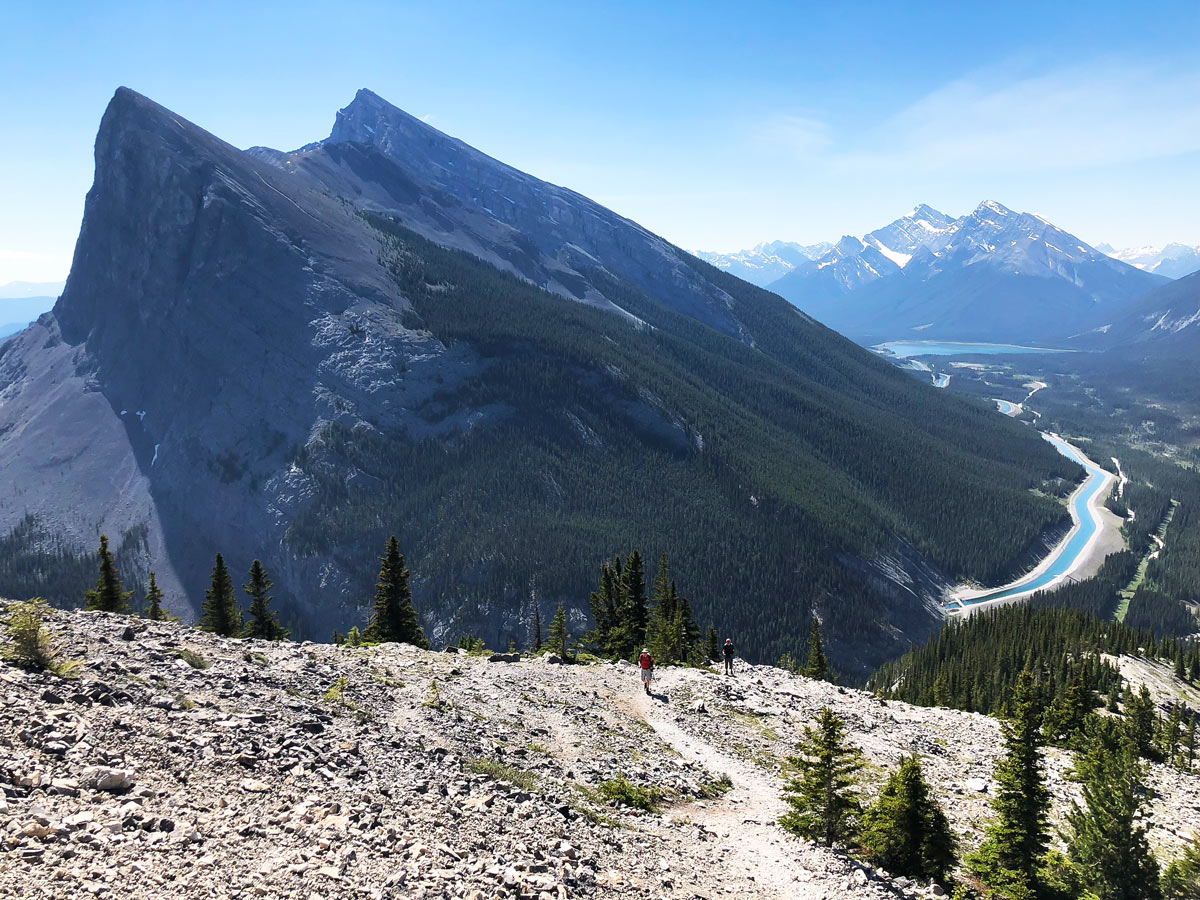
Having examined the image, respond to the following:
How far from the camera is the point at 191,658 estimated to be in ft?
88.3

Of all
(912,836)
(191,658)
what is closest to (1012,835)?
(912,836)

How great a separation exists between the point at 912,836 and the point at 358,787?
1752cm

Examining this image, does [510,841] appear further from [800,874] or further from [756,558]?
[756,558]

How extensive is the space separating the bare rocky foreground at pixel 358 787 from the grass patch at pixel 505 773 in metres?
0.10

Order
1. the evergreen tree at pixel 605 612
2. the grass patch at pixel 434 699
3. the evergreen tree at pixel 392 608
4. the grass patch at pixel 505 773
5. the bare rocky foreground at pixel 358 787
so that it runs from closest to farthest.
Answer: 1. the bare rocky foreground at pixel 358 787
2. the grass patch at pixel 505 773
3. the grass patch at pixel 434 699
4. the evergreen tree at pixel 392 608
5. the evergreen tree at pixel 605 612

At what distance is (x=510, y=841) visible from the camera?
A: 60.9 ft

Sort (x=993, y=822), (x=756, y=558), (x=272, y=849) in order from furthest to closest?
(x=756, y=558) → (x=993, y=822) → (x=272, y=849)

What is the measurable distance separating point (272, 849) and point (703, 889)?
37.2 feet

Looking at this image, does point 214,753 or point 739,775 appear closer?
point 214,753

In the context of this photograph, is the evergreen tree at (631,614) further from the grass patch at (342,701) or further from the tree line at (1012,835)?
the tree line at (1012,835)

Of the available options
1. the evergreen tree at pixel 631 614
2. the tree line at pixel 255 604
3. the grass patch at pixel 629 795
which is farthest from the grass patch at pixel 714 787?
the tree line at pixel 255 604

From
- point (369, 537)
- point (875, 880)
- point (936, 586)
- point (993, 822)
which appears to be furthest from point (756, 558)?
point (875, 880)

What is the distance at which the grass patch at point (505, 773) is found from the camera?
22734 mm

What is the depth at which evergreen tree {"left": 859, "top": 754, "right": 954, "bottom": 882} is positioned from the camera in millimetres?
22422
